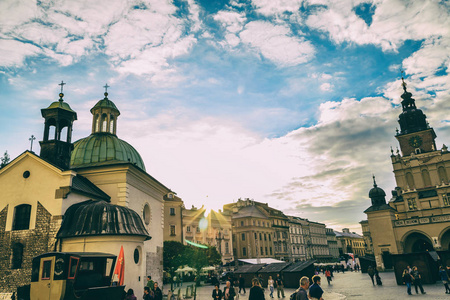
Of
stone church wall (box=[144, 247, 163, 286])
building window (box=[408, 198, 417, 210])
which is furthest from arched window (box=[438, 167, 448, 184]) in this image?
stone church wall (box=[144, 247, 163, 286])

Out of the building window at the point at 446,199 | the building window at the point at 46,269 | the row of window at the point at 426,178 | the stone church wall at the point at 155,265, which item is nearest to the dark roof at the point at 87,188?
the stone church wall at the point at 155,265

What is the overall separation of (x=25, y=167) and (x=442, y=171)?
6227 cm

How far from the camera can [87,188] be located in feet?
72.0

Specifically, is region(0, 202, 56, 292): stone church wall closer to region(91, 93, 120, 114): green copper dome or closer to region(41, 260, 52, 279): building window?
region(41, 260, 52, 279): building window

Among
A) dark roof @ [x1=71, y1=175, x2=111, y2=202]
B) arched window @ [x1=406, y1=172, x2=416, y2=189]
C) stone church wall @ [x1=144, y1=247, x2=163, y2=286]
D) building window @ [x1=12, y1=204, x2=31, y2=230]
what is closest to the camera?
building window @ [x1=12, y1=204, x2=31, y2=230]

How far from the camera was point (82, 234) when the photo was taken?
1814cm

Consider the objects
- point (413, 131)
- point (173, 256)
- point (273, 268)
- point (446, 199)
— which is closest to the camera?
point (273, 268)

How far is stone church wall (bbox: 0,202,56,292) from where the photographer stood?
723 inches

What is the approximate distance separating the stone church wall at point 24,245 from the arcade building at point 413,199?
48.8 metres

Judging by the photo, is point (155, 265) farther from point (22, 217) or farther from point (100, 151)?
point (22, 217)

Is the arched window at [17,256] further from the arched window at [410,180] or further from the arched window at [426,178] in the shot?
the arched window at [426,178]

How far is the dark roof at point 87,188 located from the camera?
67.8 ft

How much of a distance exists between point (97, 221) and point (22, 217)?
17.8ft

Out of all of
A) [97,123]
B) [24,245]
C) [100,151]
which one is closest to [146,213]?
[100,151]
